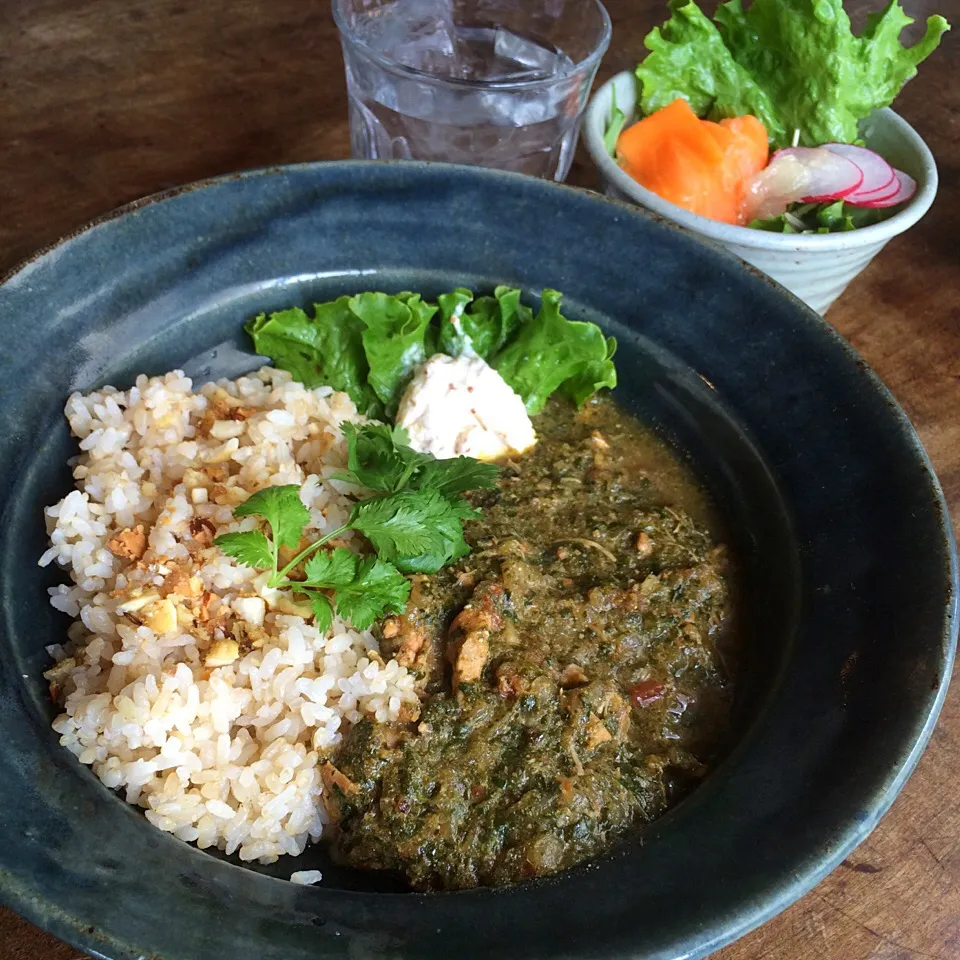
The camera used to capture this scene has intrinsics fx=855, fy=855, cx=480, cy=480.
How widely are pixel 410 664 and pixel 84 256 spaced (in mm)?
1083

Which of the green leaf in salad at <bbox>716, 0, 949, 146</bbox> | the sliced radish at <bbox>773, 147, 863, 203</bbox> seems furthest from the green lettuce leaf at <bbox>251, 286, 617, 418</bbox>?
the green leaf in salad at <bbox>716, 0, 949, 146</bbox>

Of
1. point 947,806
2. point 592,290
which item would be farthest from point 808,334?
point 947,806

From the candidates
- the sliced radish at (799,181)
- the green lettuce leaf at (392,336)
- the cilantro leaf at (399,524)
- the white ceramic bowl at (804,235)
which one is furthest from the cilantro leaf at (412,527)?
the sliced radish at (799,181)

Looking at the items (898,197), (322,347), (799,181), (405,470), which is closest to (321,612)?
(405,470)

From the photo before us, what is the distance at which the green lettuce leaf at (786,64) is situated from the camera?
2.39 metres

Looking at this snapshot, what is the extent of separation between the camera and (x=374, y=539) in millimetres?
1640

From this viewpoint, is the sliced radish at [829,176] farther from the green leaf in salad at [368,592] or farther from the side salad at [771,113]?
the green leaf in salad at [368,592]

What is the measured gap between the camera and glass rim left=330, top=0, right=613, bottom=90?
2.14 metres

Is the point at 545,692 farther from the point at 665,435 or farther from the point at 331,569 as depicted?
the point at 665,435

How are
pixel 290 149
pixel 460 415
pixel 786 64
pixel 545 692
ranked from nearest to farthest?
pixel 545 692, pixel 460 415, pixel 786 64, pixel 290 149

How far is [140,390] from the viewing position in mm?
1844

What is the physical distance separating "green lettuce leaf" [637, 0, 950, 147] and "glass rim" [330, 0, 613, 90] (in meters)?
0.16

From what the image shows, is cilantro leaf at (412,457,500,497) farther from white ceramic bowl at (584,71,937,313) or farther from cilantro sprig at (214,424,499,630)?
white ceramic bowl at (584,71,937,313)

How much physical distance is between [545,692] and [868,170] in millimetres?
1697
